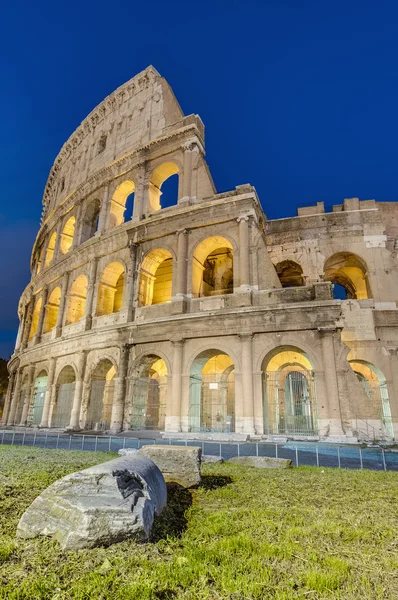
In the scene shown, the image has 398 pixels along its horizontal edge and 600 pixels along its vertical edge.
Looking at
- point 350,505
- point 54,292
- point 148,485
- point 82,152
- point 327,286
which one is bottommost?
point 350,505

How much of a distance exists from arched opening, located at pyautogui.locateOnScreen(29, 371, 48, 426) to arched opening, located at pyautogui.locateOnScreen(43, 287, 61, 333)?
295 centimetres

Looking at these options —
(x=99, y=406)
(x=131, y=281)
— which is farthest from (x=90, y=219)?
(x=99, y=406)

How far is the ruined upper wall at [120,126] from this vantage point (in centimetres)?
2016

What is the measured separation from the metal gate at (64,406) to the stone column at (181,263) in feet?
25.8

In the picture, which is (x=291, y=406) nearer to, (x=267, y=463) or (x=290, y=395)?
(x=290, y=395)

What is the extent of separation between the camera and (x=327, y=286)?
12867 millimetres

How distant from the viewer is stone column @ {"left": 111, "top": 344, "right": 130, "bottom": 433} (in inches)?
574

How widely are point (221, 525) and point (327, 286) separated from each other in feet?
36.4

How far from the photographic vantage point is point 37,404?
19.8 m

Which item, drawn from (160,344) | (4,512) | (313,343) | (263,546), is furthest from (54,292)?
(263,546)

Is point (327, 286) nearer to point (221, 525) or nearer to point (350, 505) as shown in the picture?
point (350, 505)

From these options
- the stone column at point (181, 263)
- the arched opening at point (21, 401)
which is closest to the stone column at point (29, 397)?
the arched opening at point (21, 401)

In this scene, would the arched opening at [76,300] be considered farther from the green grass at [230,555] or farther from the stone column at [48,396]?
the green grass at [230,555]

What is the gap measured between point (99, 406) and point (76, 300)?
6.62 meters
